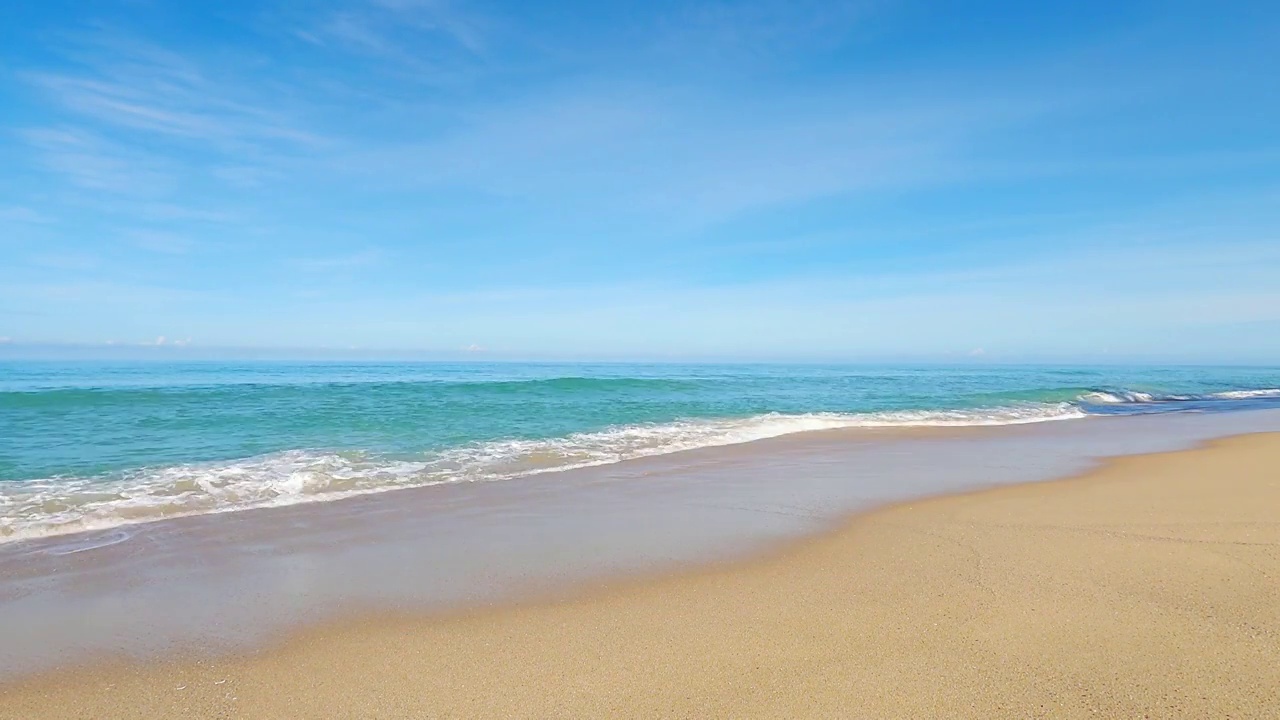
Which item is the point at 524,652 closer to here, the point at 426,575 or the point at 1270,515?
the point at 426,575

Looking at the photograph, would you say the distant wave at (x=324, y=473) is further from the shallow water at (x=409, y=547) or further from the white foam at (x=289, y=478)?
the shallow water at (x=409, y=547)

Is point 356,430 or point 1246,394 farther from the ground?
point 1246,394

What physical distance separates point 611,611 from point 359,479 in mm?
5481

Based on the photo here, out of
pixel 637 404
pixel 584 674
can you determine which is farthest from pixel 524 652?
pixel 637 404

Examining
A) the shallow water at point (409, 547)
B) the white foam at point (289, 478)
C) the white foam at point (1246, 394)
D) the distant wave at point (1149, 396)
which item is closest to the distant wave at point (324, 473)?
the white foam at point (289, 478)

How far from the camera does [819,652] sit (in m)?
3.11

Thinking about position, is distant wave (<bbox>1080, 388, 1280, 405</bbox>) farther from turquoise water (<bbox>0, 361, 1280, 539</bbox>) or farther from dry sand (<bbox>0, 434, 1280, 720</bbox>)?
dry sand (<bbox>0, 434, 1280, 720</bbox>)

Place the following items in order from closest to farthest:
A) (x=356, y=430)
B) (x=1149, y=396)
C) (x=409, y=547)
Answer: (x=409, y=547) → (x=356, y=430) → (x=1149, y=396)

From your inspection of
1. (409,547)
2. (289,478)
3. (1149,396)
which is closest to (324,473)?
(289,478)

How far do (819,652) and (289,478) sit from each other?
7.20 m

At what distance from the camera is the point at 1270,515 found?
562 centimetres

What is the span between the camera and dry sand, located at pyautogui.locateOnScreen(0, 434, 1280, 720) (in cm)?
271

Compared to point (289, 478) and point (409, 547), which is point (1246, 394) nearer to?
point (409, 547)

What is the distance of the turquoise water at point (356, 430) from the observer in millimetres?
7172
